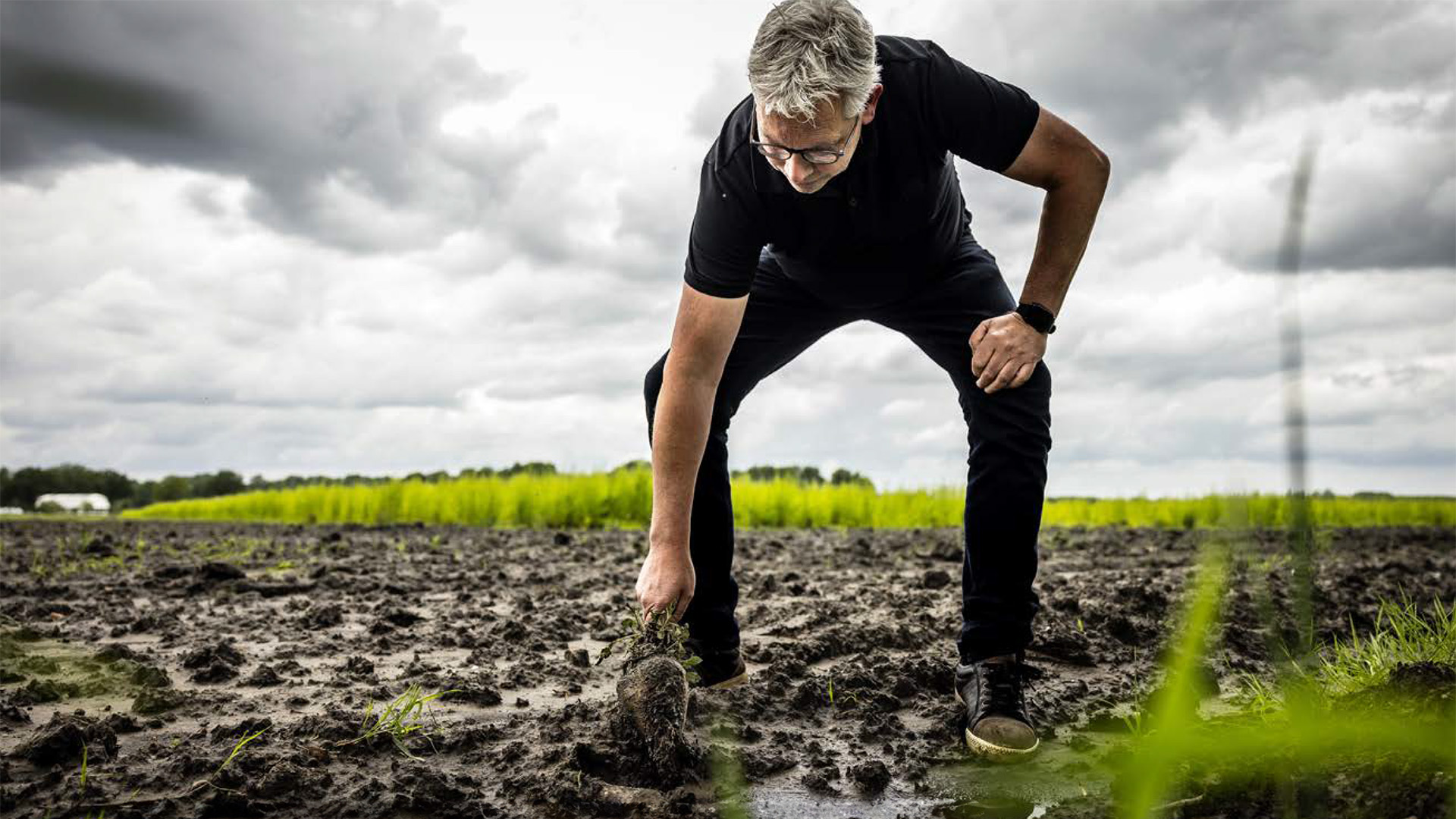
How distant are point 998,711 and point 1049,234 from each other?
54.0 inches

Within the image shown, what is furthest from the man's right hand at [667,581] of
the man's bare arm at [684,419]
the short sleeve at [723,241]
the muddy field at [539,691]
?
the short sleeve at [723,241]

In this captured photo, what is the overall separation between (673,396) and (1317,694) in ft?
5.67

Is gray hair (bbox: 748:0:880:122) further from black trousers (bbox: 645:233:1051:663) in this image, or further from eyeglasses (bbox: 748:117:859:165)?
black trousers (bbox: 645:233:1051:663)

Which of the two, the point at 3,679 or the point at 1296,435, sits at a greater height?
the point at 1296,435

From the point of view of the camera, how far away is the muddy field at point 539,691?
2199mm

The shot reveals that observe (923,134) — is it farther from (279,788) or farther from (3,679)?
(3,679)

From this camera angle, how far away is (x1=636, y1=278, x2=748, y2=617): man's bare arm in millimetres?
2789

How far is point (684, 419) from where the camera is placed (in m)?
2.82

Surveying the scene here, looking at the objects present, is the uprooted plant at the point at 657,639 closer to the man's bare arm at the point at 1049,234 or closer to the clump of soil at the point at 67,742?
the man's bare arm at the point at 1049,234

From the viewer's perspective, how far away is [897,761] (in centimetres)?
248

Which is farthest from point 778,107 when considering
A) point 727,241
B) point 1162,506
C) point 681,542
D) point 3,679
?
point 1162,506

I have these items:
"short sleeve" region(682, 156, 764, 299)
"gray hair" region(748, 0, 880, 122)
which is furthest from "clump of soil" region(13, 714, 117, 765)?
"gray hair" region(748, 0, 880, 122)

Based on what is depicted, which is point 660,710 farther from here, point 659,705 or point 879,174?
point 879,174

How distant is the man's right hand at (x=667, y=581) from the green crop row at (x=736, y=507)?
7.25m
